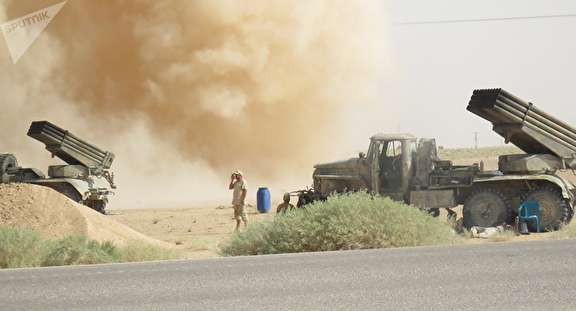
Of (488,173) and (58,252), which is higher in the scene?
(488,173)

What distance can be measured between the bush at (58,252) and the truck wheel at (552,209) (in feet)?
29.2

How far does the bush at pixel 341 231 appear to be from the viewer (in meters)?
14.8

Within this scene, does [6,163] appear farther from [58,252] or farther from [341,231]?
[341,231]

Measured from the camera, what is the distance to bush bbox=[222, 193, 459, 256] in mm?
14758

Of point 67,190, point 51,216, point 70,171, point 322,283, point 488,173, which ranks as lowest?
point 322,283

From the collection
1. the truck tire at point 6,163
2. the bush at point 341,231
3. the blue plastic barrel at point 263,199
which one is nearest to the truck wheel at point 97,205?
the truck tire at point 6,163

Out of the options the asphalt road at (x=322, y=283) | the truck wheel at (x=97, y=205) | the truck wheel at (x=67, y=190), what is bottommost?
the asphalt road at (x=322, y=283)

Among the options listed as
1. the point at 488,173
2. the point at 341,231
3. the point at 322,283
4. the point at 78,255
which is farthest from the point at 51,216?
the point at 322,283

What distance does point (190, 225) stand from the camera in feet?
91.6

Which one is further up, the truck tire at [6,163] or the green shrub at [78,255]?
the truck tire at [6,163]

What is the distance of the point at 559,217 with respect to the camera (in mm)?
20203

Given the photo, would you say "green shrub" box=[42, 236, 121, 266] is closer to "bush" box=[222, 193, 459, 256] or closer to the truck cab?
"bush" box=[222, 193, 459, 256]

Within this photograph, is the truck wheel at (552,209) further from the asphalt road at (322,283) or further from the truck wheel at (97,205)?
the truck wheel at (97,205)

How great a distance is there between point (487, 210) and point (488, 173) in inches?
42.0
